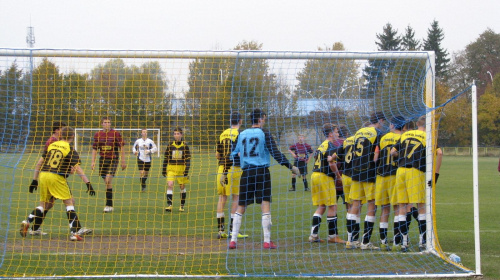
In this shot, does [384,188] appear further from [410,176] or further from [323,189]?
[323,189]

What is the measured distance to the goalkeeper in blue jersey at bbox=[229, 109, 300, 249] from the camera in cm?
791

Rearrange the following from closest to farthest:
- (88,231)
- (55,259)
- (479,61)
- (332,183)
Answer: (55,259) → (332,183) → (88,231) → (479,61)

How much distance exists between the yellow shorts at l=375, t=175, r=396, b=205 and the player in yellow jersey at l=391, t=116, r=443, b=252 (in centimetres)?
12

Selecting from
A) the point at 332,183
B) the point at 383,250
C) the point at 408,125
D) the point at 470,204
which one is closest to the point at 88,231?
the point at 332,183

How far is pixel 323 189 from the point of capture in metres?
8.60

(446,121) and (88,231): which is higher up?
(446,121)

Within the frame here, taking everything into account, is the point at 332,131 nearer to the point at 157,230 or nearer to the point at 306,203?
the point at 157,230

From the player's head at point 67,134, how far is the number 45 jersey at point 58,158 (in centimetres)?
10

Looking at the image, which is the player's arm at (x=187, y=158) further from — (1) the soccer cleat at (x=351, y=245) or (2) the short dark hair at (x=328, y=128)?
(1) the soccer cleat at (x=351, y=245)

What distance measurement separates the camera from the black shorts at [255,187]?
7926 mm

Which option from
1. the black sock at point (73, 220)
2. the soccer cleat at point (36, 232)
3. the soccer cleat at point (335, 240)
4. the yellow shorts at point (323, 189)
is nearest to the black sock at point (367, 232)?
the soccer cleat at point (335, 240)

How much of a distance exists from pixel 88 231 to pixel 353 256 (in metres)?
4.53

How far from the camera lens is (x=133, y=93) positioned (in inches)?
315

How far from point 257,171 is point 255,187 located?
0.24 m
